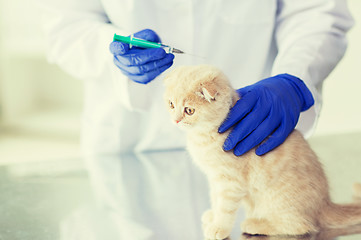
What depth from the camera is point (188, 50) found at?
5.15 ft

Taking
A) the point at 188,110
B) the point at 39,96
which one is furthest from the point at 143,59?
the point at 39,96

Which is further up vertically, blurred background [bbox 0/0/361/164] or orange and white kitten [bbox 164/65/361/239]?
orange and white kitten [bbox 164/65/361/239]

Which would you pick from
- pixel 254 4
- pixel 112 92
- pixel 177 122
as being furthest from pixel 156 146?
pixel 177 122

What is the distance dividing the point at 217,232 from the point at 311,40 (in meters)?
0.80

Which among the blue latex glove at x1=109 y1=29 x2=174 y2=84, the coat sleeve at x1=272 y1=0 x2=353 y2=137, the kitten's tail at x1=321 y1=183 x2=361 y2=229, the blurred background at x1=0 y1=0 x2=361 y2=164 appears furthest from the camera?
the blurred background at x1=0 y1=0 x2=361 y2=164

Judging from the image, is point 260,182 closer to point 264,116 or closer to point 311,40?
point 264,116

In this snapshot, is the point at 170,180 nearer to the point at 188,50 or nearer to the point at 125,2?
the point at 188,50

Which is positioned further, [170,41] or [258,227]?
[170,41]

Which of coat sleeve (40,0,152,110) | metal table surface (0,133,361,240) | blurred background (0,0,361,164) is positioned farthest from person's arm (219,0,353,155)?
blurred background (0,0,361,164)

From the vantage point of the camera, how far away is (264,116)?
108 centimetres

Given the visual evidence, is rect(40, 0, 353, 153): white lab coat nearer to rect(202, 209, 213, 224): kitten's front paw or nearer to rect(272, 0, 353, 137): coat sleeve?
rect(272, 0, 353, 137): coat sleeve

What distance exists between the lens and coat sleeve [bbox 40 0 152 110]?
158 centimetres

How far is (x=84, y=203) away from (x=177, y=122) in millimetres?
461

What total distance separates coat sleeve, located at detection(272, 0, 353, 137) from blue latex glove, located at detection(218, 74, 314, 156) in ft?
0.67
